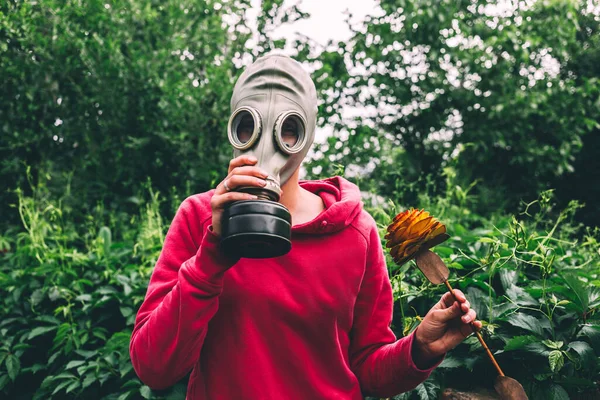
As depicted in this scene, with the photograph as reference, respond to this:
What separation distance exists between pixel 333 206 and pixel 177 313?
51cm

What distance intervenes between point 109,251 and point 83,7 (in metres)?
2.67

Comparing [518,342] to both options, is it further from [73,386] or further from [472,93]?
[472,93]

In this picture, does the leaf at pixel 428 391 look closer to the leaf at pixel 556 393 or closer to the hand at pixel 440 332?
the leaf at pixel 556 393

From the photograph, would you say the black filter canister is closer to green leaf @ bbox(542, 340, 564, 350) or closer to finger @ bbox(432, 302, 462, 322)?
finger @ bbox(432, 302, 462, 322)

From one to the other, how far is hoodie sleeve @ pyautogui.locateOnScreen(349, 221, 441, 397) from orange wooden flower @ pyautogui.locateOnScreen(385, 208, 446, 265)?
0.78 feet

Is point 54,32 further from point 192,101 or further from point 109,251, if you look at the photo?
point 109,251

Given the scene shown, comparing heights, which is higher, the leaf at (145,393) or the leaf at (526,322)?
the leaf at (145,393)

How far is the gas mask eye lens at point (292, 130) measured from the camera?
1.38m

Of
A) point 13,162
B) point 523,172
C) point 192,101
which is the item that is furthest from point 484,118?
point 13,162

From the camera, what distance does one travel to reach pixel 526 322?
1.85 meters

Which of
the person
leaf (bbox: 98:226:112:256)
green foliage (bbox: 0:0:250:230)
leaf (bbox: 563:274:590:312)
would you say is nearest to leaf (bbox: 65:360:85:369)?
leaf (bbox: 98:226:112:256)

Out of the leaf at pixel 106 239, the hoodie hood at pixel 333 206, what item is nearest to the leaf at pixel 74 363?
the leaf at pixel 106 239

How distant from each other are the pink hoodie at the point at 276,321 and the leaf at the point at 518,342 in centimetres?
43

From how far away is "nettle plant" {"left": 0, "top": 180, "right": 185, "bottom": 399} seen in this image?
2.62 meters
